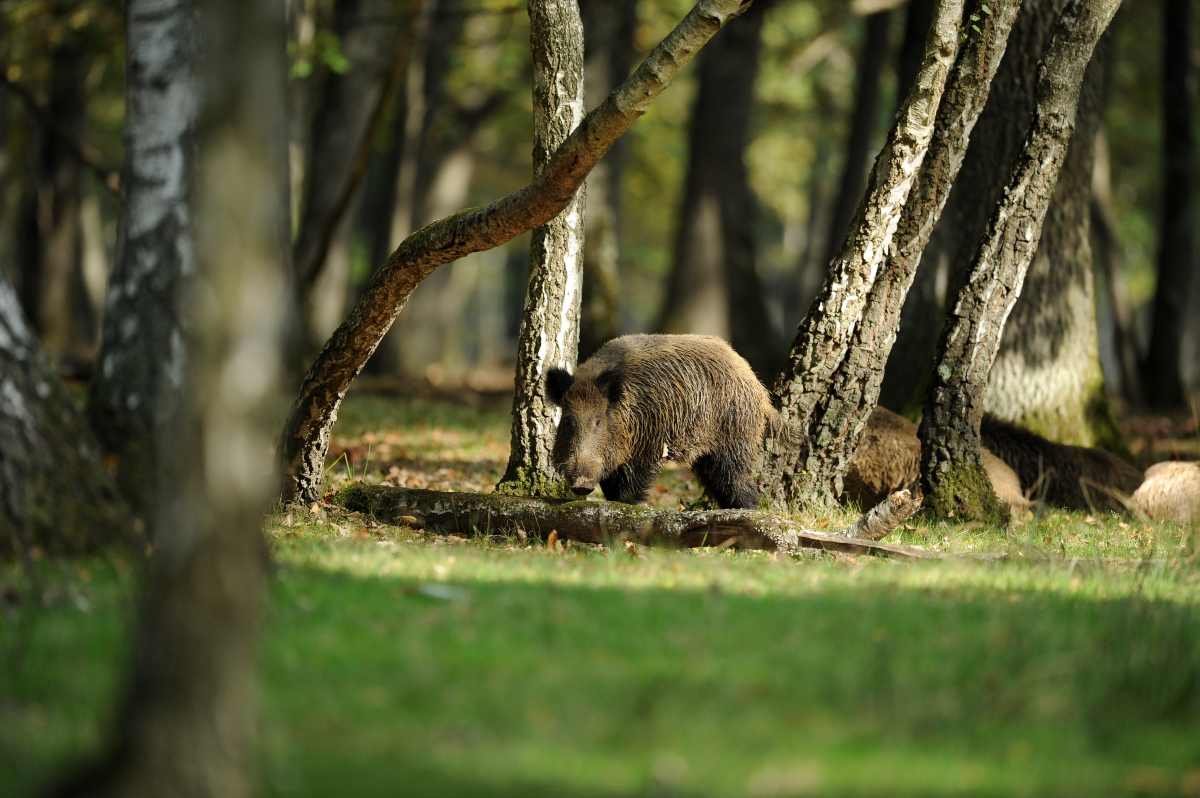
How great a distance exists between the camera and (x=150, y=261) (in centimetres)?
750

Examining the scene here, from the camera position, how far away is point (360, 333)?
32.8ft

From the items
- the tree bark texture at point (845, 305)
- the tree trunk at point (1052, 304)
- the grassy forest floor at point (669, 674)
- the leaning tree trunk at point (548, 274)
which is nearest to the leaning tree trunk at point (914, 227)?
the tree bark texture at point (845, 305)

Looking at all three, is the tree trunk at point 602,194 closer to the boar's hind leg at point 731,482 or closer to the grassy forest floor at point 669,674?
the boar's hind leg at point 731,482

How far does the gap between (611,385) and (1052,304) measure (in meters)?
5.61

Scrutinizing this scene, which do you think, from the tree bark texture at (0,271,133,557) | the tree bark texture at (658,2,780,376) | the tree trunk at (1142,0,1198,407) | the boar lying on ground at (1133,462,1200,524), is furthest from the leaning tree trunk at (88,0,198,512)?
the tree trunk at (1142,0,1198,407)

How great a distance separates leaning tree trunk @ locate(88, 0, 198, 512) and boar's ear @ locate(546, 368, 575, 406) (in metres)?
3.66

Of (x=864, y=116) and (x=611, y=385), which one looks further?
(x=864, y=116)

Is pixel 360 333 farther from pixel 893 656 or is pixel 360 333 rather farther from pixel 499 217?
pixel 893 656

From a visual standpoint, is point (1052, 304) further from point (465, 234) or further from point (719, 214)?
point (719, 214)

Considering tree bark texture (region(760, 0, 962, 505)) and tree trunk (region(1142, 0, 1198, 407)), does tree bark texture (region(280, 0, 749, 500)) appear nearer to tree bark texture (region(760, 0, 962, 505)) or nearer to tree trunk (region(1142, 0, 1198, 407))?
tree bark texture (region(760, 0, 962, 505))

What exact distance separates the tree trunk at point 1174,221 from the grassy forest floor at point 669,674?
49.5 feet

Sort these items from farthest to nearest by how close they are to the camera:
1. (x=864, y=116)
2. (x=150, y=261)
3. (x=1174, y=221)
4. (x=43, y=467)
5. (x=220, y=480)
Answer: (x=864, y=116) → (x=1174, y=221) → (x=150, y=261) → (x=43, y=467) → (x=220, y=480)

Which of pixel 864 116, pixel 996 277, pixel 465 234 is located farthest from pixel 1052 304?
pixel 864 116

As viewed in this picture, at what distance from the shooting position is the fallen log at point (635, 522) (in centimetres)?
919
